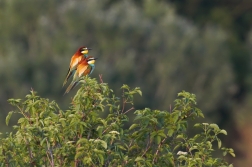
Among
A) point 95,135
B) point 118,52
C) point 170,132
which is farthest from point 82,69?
point 118,52

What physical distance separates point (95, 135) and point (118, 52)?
24303 millimetres

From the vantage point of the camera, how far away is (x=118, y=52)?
30.6 meters

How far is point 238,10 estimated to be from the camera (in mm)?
44906

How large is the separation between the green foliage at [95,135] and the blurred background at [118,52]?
64.9 ft

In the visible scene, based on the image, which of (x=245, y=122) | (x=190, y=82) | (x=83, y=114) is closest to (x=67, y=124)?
(x=83, y=114)

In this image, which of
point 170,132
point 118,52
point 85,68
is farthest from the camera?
point 118,52

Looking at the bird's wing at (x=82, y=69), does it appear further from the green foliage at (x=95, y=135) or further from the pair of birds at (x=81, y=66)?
the green foliage at (x=95, y=135)

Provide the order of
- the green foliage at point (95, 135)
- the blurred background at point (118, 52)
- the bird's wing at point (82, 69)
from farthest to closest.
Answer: the blurred background at point (118, 52), the bird's wing at point (82, 69), the green foliage at point (95, 135)

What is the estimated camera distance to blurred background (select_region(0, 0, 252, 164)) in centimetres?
2803

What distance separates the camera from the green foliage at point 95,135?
20.1ft

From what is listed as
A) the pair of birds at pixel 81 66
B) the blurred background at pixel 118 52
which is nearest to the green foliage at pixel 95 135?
the pair of birds at pixel 81 66

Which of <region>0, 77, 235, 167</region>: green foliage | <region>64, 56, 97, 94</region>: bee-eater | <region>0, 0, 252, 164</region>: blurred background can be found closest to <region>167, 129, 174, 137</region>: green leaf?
<region>0, 77, 235, 167</region>: green foliage

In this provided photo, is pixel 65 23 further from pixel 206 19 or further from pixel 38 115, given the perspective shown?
pixel 38 115

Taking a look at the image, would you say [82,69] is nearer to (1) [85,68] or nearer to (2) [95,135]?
(1) [85,68]
